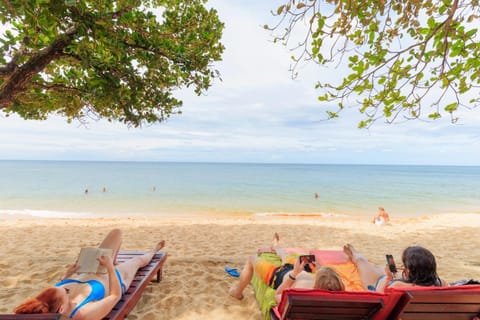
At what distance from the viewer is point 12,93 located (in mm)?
3672

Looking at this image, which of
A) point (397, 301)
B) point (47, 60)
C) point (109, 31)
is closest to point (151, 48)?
point (109, 31)

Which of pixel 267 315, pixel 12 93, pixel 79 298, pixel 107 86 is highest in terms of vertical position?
pixel 107 86

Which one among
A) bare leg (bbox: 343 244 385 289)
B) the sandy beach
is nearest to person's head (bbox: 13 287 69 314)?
the sandy beach

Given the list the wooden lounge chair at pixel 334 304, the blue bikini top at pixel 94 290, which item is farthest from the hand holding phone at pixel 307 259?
the blue bikini top at pixel 94 290

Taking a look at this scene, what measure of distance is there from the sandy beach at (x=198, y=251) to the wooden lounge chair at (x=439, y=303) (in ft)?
6.32

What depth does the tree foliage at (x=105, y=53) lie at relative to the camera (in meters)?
3.14

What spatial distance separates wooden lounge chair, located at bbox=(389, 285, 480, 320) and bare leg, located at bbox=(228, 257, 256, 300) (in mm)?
1981

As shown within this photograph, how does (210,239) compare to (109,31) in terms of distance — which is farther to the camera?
(210,239)

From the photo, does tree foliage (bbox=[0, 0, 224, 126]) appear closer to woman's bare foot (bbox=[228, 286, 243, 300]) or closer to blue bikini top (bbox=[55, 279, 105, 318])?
blue bikini top (bbox=[55, 279, 105, 318])

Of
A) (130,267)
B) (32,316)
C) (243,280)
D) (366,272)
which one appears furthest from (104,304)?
(366,272)

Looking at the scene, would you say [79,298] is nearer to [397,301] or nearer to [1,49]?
[397,301]

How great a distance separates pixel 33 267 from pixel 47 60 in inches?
162

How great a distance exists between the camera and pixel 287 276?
2891 millimetres

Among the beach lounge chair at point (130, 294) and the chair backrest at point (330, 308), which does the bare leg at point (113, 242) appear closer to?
the beach lounge chair at point (130, 294)
